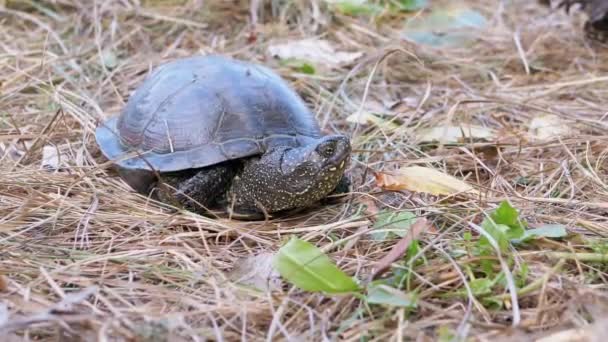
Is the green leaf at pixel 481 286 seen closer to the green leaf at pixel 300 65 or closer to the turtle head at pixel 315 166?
the turtle head at pixel 315 166

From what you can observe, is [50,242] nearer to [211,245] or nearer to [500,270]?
[211,245]

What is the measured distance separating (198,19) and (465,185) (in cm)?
215

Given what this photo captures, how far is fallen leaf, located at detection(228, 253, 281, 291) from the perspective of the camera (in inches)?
58.0

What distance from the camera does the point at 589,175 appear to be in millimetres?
2027

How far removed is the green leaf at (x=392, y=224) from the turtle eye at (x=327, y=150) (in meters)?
0.21

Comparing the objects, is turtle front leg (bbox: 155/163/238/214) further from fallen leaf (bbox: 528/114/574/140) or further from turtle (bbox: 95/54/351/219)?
fallen leaf (bbox: 528/114/574/140)

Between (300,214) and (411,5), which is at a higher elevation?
(411,5)

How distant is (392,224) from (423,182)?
0.90ft

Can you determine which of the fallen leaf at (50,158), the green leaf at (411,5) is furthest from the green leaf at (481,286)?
the green leaf at (411,5)

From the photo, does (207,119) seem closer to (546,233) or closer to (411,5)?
(546,233)

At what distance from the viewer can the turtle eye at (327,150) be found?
1798 millimetres

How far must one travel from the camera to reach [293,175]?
1857 millimetres

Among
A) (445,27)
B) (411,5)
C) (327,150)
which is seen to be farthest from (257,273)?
(411,5)

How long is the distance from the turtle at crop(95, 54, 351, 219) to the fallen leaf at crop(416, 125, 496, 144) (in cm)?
49
